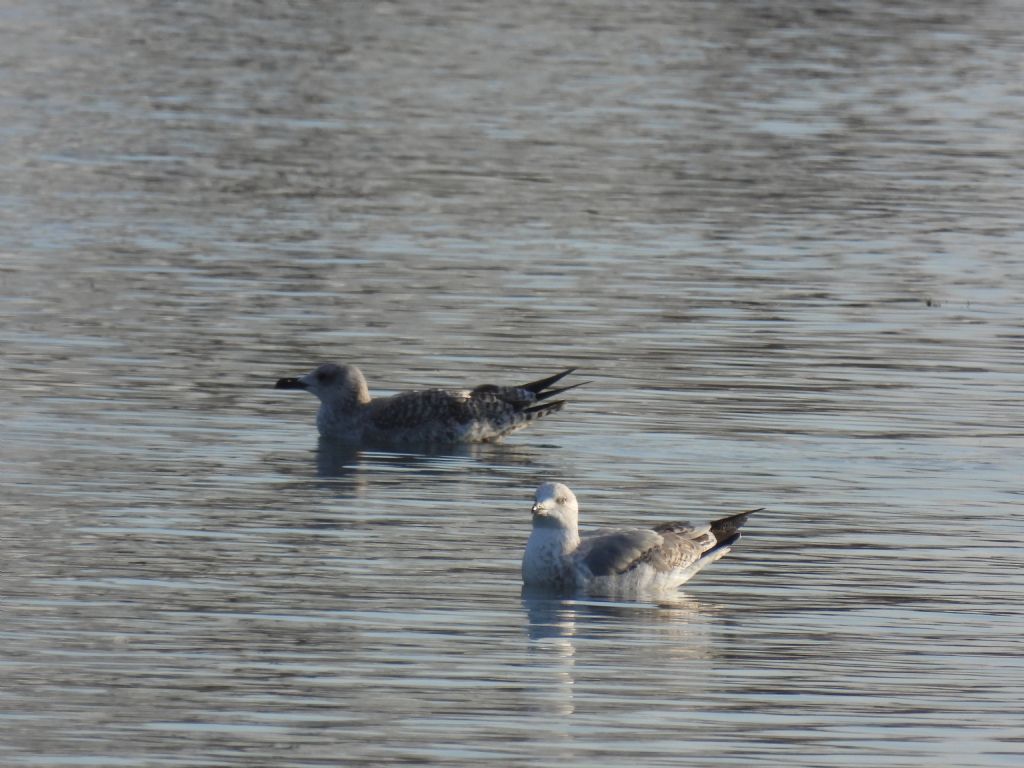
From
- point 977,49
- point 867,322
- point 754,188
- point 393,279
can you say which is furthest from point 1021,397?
point 977,49

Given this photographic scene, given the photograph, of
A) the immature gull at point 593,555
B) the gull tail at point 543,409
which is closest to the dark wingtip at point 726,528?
the immature gull at point 593,555

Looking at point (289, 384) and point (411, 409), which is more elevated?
point (289, 384)

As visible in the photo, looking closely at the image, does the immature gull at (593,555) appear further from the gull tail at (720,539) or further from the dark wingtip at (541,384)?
the dark wingtip at (541,384)

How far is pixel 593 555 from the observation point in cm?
1359

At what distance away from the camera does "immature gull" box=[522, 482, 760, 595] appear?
44.3ft

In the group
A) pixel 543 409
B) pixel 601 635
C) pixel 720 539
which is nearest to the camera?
pixel 601 635

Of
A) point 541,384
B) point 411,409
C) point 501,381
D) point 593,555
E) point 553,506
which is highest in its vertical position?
point 553,506

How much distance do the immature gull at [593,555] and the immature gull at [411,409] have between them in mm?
4791

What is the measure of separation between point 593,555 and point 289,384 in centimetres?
557

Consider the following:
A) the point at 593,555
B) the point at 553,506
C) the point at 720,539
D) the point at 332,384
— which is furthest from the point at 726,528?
the point at 332,384

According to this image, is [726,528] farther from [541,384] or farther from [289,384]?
[289,384]

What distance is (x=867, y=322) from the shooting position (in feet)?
75.6

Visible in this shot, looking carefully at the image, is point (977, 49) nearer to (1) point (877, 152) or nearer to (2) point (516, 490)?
(1) point (877, 152)

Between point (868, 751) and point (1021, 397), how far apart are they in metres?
9.39
